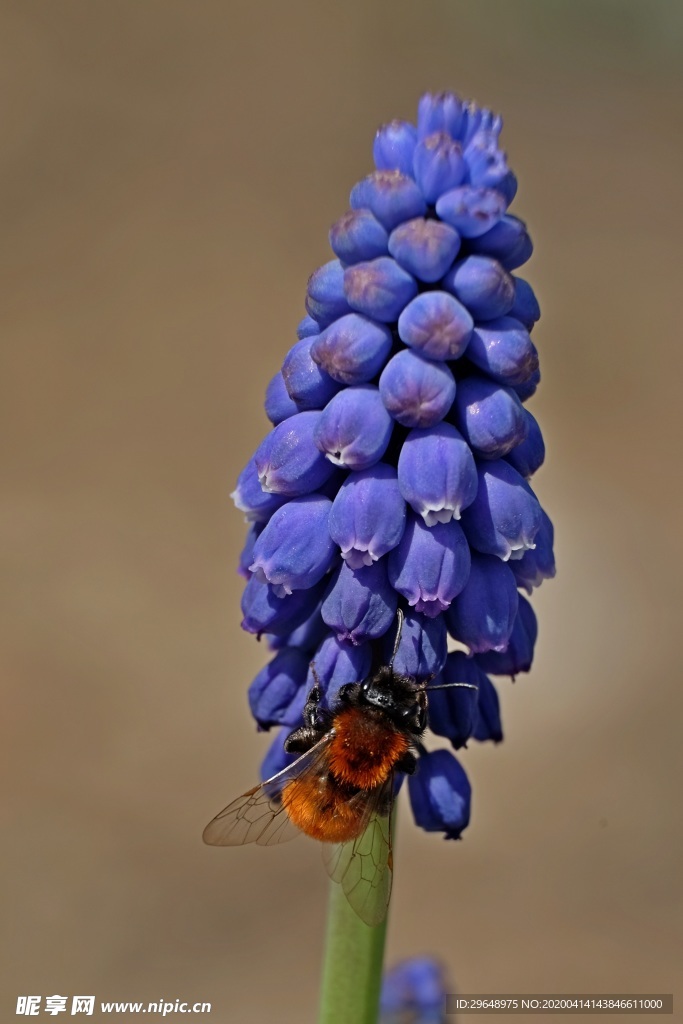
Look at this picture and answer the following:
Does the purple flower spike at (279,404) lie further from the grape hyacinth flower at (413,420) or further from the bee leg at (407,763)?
the bee leg at (407,763)

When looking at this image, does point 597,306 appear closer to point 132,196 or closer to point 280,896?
point 132,196

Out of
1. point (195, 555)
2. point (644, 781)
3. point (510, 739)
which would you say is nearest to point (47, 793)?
point (195, 555)

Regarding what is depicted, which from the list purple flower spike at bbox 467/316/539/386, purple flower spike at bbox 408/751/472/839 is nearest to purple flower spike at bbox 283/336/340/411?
purple flower spike at bbox 467/316/539/386

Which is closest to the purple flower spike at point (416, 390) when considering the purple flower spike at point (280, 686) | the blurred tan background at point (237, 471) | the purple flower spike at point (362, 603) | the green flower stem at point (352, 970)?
the purple flower spike at point (362, 603)

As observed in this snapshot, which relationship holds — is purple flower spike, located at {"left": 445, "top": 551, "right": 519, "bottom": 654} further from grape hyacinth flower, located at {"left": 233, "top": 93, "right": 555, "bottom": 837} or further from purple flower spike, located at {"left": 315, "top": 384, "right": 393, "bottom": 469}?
purple flower spike, located at {"left": 315, "top": 384, "right": 393, "bottom": 469}

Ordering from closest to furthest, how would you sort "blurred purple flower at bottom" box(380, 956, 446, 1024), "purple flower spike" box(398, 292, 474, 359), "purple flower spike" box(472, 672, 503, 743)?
"purple flower spike" box(398, 292, 474, 359) → "purple flower spike" box(472, 672, 503, 743) → "blurred purple flower at bottom" box(380, 956, 446, 1024)

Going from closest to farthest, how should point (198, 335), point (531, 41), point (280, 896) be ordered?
point (280, 896) < point (198, 335) < point (531, 41)

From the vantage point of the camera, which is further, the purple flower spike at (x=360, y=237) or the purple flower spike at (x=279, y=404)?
the purple flower spike at (x=279, y=404)
